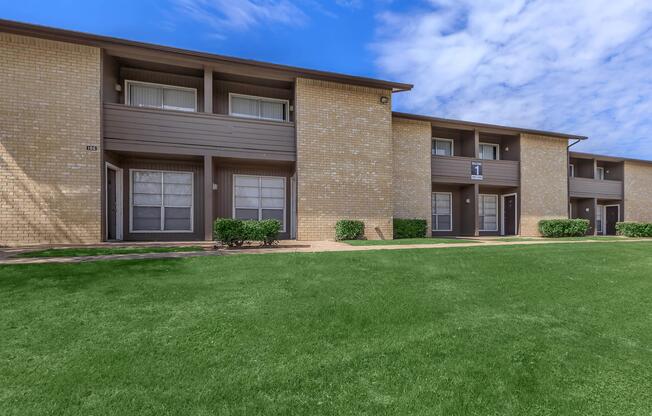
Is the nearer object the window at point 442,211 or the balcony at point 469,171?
the balcony at point 469,171

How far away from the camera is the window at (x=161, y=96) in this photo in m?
12.4

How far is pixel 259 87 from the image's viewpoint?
13594 millimetres

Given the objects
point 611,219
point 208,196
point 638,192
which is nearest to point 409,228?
point 208,196

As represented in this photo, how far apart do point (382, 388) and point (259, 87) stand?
12.8 metres

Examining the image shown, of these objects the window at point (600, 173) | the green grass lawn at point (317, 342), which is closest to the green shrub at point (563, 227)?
the window at point (600, 173)

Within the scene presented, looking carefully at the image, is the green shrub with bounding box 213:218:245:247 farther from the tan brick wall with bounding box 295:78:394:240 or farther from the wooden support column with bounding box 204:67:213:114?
the wooden support column with bounding box 204:67:213:114

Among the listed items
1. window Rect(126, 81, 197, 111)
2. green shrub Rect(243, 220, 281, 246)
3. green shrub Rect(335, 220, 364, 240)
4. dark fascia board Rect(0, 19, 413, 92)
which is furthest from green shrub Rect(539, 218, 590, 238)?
window Rect(126, 81, 197, 111)

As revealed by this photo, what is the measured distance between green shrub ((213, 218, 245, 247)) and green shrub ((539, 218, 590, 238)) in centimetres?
1617

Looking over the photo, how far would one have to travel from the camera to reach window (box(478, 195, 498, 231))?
19250 mm

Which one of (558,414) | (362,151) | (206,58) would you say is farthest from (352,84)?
(558,414)

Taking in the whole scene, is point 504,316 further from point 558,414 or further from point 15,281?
point 15,281

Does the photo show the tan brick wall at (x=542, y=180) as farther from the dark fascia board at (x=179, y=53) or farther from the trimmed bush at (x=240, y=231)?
the trimmed bush at (x=240, y=231)

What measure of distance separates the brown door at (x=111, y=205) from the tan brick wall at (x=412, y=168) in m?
11.5

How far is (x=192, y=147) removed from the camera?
39.0 ft
